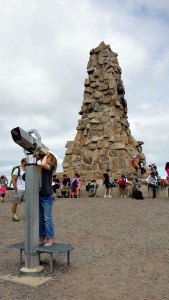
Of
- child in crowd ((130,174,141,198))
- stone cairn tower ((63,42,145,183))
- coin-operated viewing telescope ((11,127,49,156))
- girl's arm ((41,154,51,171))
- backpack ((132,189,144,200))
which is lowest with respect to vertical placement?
backpack ((132,189,144,200))

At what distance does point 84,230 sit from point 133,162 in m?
11.5

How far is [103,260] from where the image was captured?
18.3ft

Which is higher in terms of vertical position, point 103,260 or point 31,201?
point 31,201

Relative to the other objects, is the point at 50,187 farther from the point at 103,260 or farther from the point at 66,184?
the point at 66,184

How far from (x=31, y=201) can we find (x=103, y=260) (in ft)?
5.52

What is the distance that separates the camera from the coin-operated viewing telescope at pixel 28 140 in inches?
189

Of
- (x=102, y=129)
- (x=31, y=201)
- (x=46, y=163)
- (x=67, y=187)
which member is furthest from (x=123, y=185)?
(x=31, y=201)

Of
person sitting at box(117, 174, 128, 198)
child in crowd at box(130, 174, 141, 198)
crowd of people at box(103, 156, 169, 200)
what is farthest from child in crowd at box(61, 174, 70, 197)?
child in crowd at box(130, 174, 141, 198)

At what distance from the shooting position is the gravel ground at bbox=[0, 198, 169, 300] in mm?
4219

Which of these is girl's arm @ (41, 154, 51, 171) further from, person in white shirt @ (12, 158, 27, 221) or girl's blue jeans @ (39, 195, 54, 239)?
person in white shirt @ (12, 158, 27, 221)

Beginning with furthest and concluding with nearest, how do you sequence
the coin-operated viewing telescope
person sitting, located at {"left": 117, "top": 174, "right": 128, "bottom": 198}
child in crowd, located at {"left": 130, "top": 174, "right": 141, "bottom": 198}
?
person sitting, located at {"left": 117, "top": 174, "right": 128, "bottom": 198}
child in crowd, located at {"left": 130, "top": 174, "right": 141, "bottom": 198}
the coin-operated viewing telescope

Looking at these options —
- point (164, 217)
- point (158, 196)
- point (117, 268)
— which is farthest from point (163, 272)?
point (158, 196)

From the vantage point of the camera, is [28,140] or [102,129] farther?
[102,129]

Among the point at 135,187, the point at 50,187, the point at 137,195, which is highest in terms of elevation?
the point at 50,187
